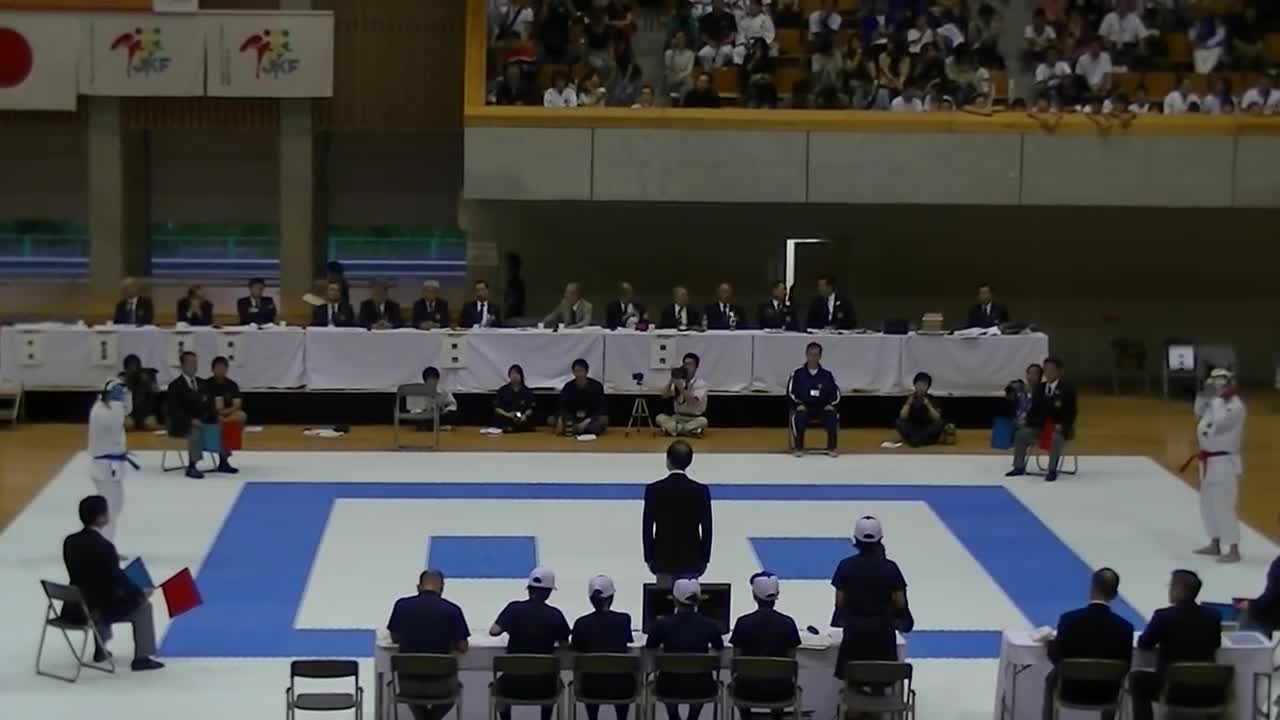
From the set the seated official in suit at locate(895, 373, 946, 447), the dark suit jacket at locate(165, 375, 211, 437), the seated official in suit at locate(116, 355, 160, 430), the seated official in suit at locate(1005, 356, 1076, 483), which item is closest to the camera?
the dark suit jacket at locate(165, 375, 211, 437)

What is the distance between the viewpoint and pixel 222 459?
797 inches

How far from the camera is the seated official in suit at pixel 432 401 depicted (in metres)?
22.1

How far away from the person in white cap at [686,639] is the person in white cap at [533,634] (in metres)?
0.60

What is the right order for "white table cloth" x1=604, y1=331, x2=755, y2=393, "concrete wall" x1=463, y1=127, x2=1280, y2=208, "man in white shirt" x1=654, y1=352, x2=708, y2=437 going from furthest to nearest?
1. "concrete wall" x1=463, y1=127, x2=1280, y2=208
2. "white table cloth" x1=604, y1=331, x2=755, y2=393
3. "man in white shirt" x1=654, y1=352, x2=708, y2=437

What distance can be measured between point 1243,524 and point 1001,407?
6013 millimetres

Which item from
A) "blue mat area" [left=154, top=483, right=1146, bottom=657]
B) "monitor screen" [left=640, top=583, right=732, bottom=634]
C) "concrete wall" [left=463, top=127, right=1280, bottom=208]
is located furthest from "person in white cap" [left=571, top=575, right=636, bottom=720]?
"concrete wall" [left=463, top=127, right=1280, bottom=208]

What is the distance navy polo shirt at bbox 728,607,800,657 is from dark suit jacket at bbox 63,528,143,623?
4418mm

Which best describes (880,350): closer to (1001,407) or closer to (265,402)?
(1001,407)

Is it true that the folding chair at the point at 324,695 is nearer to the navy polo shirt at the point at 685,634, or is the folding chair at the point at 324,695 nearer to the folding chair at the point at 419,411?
the navy polo shirt at the point at 685,634

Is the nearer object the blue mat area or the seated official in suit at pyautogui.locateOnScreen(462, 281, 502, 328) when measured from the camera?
the blue mat area

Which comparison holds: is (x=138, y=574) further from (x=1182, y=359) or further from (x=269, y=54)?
(x=1182, y=359)

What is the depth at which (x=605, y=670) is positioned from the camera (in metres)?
10.9

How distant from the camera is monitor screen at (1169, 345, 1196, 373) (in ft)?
87.4

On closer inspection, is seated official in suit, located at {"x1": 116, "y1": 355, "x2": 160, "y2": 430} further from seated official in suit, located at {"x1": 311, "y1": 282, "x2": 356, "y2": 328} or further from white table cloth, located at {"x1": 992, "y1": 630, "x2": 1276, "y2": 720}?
white table cloth, located at {"x1": 992, "y1": 630, "x2": 1276, "y2": 720}
